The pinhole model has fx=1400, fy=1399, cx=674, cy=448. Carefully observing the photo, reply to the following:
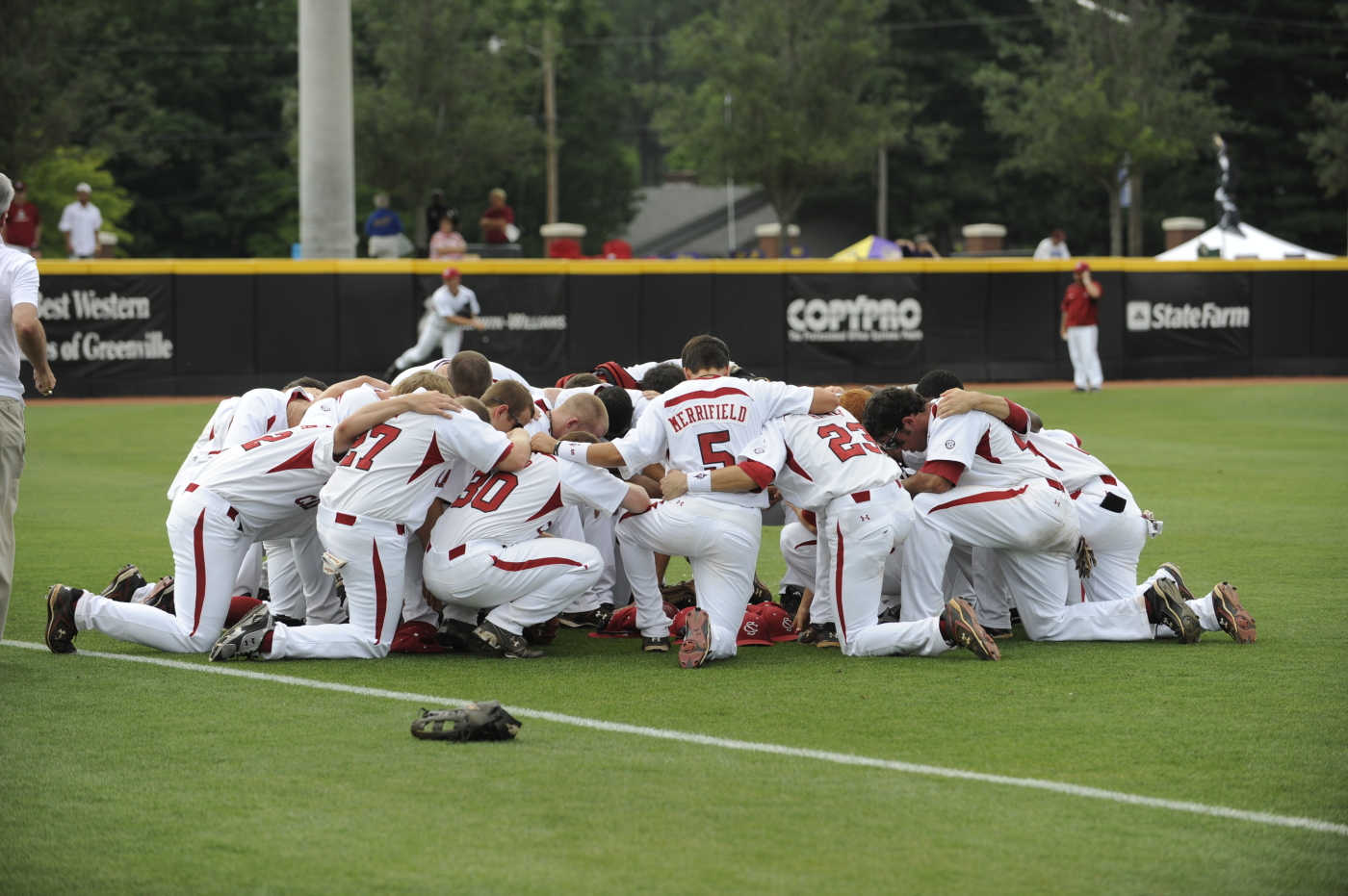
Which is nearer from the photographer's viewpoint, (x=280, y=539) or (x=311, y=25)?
(x=280, y=539)

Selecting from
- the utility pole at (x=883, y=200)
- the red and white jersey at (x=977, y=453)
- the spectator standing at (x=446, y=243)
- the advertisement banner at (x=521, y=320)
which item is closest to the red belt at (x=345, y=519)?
the red and white jersey at (x=977, y=453)

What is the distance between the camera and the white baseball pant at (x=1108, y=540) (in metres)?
7.37

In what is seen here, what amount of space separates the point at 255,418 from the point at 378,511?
1388mm

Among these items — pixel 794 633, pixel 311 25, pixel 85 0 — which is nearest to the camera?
pixel 794 633

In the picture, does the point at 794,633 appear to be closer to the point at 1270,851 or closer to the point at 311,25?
the point at 1270,851

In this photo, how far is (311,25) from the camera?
2241cm

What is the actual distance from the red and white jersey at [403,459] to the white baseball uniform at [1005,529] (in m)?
2.17

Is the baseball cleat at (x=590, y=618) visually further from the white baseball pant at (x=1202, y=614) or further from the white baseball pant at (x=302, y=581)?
the white baseball pant at (x=1202, y=614)

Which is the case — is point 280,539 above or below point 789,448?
below

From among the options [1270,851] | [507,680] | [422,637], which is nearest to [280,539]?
[422,637]

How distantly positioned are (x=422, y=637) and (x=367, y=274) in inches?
641

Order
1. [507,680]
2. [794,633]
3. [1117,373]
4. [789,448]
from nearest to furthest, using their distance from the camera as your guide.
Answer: [507,680] → [789,448] → [794,633] → [1117,373]

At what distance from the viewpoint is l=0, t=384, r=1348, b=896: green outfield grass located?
4.13 metres

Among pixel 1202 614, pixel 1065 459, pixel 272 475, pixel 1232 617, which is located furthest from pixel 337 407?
pixel 1232 617
